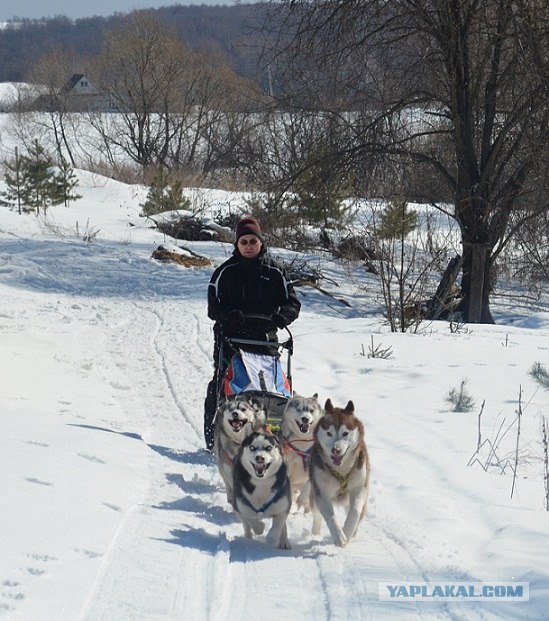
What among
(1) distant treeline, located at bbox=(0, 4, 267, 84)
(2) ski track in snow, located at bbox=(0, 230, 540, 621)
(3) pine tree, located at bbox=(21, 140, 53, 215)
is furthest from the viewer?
(1) distant treeline, located at bbox=(0, 4, 267, 84)

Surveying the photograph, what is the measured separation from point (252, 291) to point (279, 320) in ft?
1.09

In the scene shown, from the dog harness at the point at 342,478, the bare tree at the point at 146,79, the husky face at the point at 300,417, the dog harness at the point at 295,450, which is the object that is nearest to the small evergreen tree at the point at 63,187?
the bare tree at the point at 146,79

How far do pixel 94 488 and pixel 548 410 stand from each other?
5079 millimetres

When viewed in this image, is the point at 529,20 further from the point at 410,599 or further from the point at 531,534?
the point at 410,599

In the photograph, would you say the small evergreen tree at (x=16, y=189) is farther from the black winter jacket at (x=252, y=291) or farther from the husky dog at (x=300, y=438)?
the husky dog at (x=300, y=438)

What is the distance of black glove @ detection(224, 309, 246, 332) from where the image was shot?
23.7 ft

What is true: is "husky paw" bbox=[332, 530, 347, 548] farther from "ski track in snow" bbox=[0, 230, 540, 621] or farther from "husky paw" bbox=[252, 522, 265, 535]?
"husky paw" bbox=[252, 522, 265, 535]

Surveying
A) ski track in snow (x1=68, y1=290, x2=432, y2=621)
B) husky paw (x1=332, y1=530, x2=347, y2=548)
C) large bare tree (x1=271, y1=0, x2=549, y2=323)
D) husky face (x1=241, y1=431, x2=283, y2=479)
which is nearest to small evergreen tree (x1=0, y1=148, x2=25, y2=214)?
large bare tree (x1=271, y1=0, x2=549, y2=323)

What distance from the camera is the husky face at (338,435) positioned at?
5.44 m

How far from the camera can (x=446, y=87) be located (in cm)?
1562

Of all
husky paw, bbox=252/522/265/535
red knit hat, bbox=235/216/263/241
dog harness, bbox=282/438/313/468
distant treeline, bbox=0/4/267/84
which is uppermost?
distant treeline, bbox=0/4/267/84

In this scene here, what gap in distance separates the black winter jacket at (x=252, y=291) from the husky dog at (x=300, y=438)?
1.20 meters

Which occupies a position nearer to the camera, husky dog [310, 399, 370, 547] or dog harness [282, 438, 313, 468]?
husky dog [310, 399, 370, 547]

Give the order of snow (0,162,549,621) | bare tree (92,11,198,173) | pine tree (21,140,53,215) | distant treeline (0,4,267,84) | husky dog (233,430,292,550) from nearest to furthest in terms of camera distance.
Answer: snow (0,162,549,621) → husky dog (233,430,292,550) → pine tree (21,140,53,215) → bare tree (92,11,198,173) → distant treeline (0,4,267,84)
